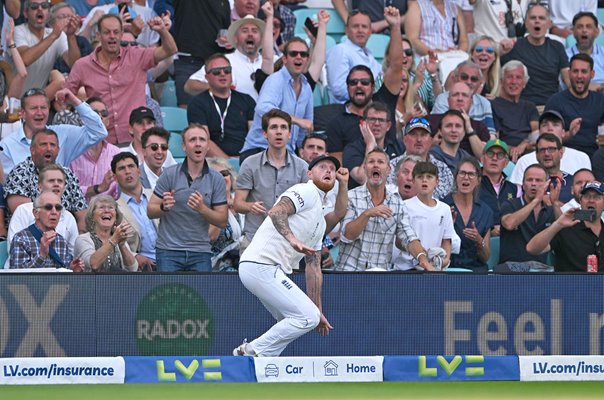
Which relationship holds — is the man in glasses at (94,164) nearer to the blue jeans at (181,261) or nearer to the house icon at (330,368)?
the blue jeans at (181,261)

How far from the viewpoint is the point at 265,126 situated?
12.7m

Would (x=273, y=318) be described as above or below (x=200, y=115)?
below

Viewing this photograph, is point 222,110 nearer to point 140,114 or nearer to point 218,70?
point 218,70

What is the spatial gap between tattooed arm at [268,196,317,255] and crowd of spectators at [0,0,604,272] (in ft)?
4.49

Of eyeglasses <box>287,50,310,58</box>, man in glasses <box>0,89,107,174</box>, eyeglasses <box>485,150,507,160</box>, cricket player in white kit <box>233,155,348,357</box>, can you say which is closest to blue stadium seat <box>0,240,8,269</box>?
man in glasses <box>0,89,107,174</box>

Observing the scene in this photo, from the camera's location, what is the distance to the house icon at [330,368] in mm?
11000

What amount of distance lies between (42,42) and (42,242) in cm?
403

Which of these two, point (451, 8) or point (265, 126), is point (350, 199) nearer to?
point (265, 126)

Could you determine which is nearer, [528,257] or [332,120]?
[528,257]

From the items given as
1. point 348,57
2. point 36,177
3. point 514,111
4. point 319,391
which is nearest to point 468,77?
point 514,111

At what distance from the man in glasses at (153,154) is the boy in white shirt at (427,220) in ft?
8.48

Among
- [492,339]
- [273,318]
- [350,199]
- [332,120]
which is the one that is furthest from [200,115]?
[492,339]

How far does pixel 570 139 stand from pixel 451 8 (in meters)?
2.75

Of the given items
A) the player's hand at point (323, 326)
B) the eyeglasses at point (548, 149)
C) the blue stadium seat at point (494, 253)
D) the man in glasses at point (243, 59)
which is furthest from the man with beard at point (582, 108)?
the player's hand at point (323, 326)
